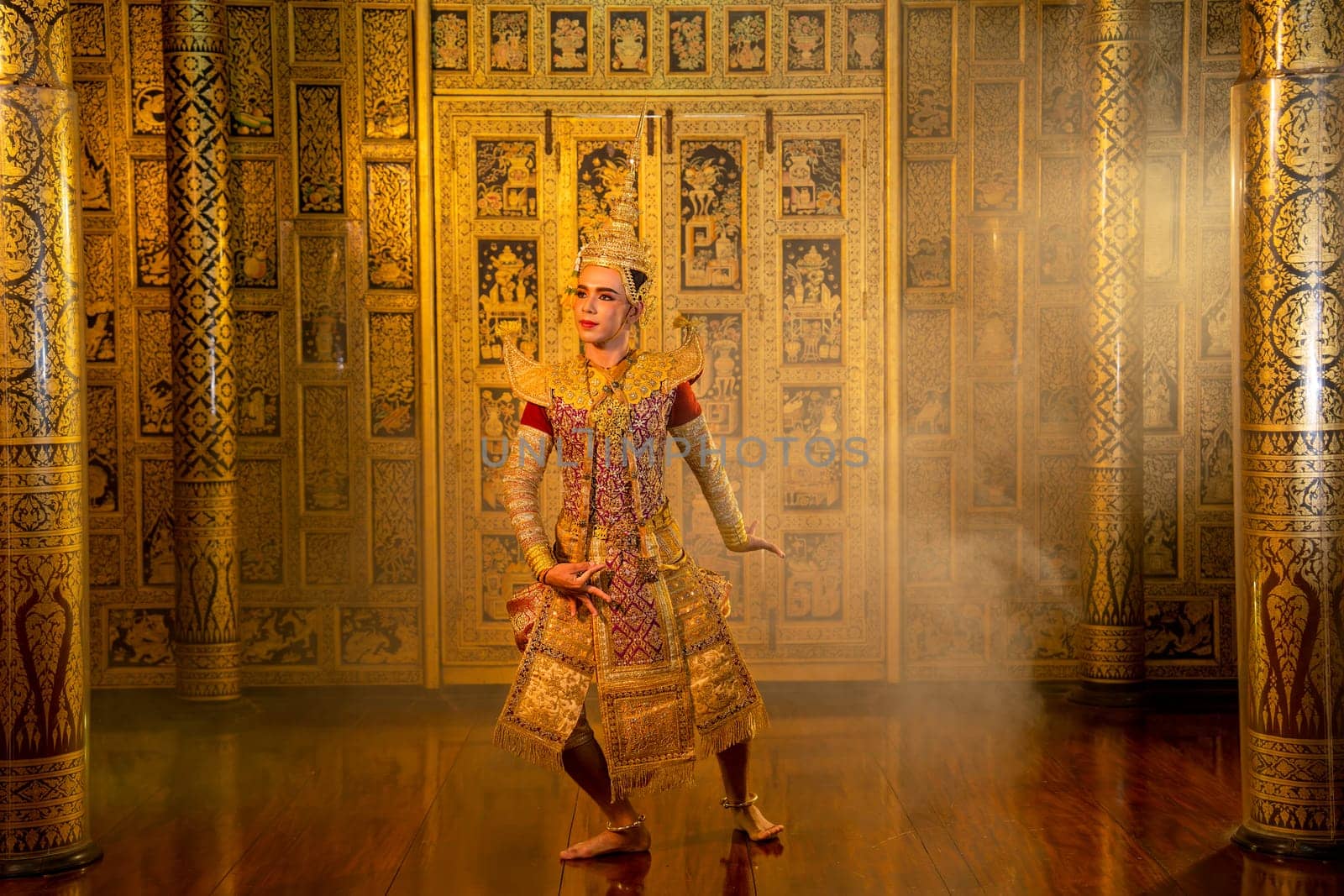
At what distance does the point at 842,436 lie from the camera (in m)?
5.90

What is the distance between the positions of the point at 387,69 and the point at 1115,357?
3351 mm

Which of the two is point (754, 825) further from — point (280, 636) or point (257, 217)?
point (257, 217)

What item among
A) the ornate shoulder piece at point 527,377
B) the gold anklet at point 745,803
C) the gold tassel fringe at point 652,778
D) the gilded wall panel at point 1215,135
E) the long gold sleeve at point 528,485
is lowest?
the gold anklet at point 745,803

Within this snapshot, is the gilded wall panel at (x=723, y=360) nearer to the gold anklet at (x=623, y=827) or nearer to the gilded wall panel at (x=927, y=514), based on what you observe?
the gilded wall panel at (x=927, y=514)

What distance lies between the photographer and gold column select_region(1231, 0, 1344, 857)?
371 cm

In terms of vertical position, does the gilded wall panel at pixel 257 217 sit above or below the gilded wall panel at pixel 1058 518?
above

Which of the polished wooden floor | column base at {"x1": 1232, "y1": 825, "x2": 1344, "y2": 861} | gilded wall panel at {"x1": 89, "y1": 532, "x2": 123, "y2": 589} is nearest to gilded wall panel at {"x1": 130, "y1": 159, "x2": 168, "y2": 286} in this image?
gilded wall panel at {"x1": 89, "y1": 532, "x2": 123, "y2": 589}

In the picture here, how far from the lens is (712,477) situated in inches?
157

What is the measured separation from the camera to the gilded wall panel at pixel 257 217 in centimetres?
582

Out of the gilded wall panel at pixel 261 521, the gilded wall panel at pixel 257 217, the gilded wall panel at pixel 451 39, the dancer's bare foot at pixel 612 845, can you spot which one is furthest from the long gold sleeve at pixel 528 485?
the gilded wall panel at pixel 451 39

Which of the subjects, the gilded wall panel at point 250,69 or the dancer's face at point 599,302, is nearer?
the dancer's face at point 599,302

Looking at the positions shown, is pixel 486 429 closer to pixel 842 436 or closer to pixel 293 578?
pixel 293 578

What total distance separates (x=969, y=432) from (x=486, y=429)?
6.97 ft

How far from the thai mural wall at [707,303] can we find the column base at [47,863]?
2183 millimetres
